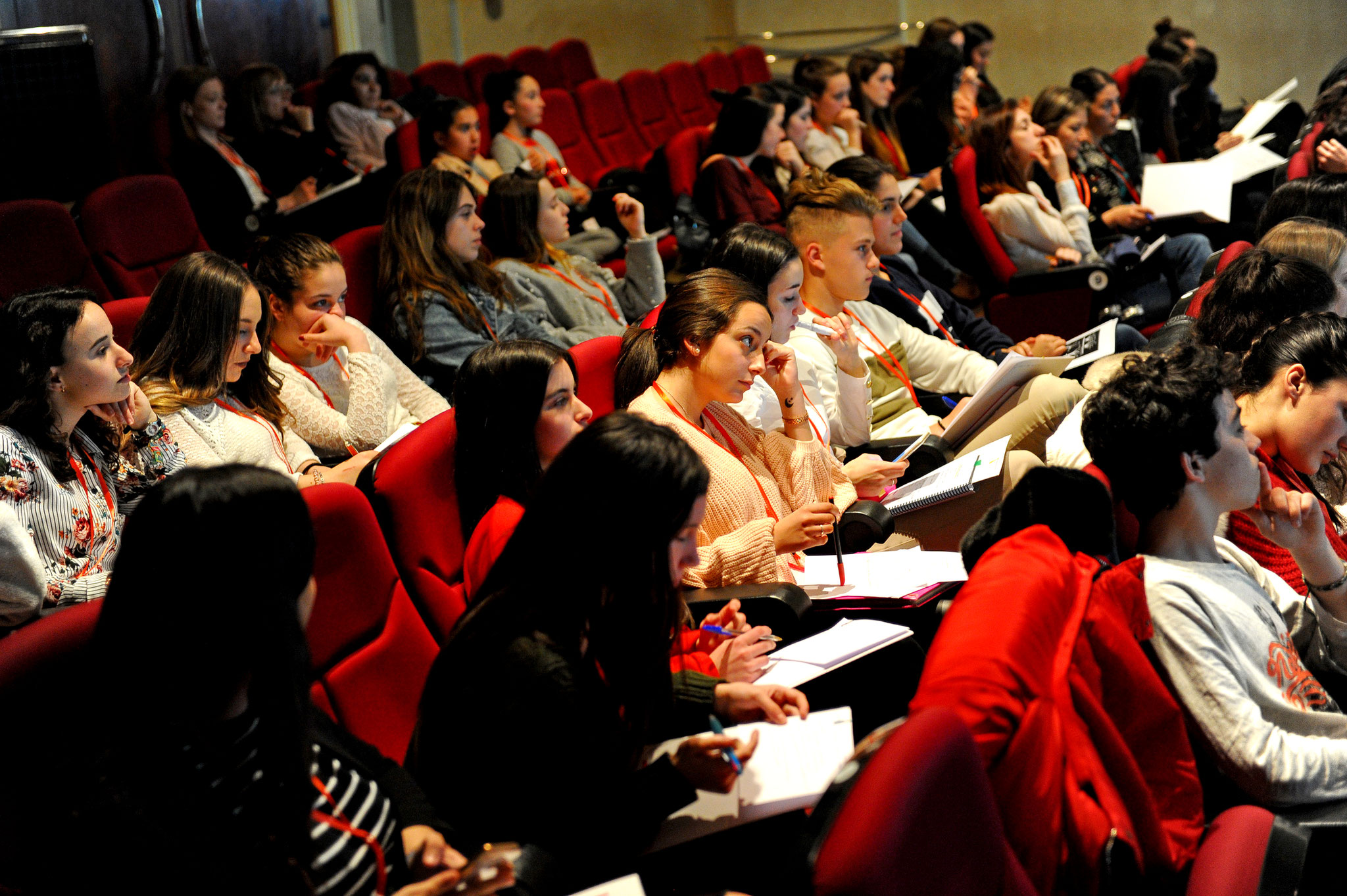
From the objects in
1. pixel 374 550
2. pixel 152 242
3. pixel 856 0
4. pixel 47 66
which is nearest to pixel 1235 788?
pixel 374 550

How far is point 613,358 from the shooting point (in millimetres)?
2436

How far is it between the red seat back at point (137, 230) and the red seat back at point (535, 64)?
160 inches

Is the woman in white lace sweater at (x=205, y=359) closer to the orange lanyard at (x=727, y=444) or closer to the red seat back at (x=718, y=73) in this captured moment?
the orange lanyard at (x=727, y=444)

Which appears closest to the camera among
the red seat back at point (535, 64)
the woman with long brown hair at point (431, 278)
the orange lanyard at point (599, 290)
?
the woman with long brown hair at point (431, 278)

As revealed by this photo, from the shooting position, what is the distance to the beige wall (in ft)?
28.0

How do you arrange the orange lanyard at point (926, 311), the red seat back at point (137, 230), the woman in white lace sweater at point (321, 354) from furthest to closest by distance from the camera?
the orange lanyard at point (926, 311), the red seat back at point (137, 230), the woman in white lace sweater at point (321, 354)

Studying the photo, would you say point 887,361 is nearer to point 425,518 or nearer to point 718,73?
point 425,518

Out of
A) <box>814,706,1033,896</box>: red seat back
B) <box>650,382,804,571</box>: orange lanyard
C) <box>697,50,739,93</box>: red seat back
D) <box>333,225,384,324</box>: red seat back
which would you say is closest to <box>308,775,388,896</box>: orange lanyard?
<box>814,706,1033,896</box>: red seat back

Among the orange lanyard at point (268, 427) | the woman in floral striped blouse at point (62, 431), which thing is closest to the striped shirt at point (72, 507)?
the woman in floral striped blouse at point (62, 431)

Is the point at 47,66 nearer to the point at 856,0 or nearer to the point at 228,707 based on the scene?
the point at 228,707

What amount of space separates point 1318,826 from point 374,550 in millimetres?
1259

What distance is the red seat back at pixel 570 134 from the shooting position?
21.1ft

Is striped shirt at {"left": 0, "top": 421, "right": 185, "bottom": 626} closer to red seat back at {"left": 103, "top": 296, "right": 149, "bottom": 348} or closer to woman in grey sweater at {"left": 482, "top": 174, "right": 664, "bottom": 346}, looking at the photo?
red seat back at {"left": 103, "top": 296, "right": 149, "bottom": 348}

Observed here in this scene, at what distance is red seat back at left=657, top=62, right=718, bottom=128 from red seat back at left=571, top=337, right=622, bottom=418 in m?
5.51
